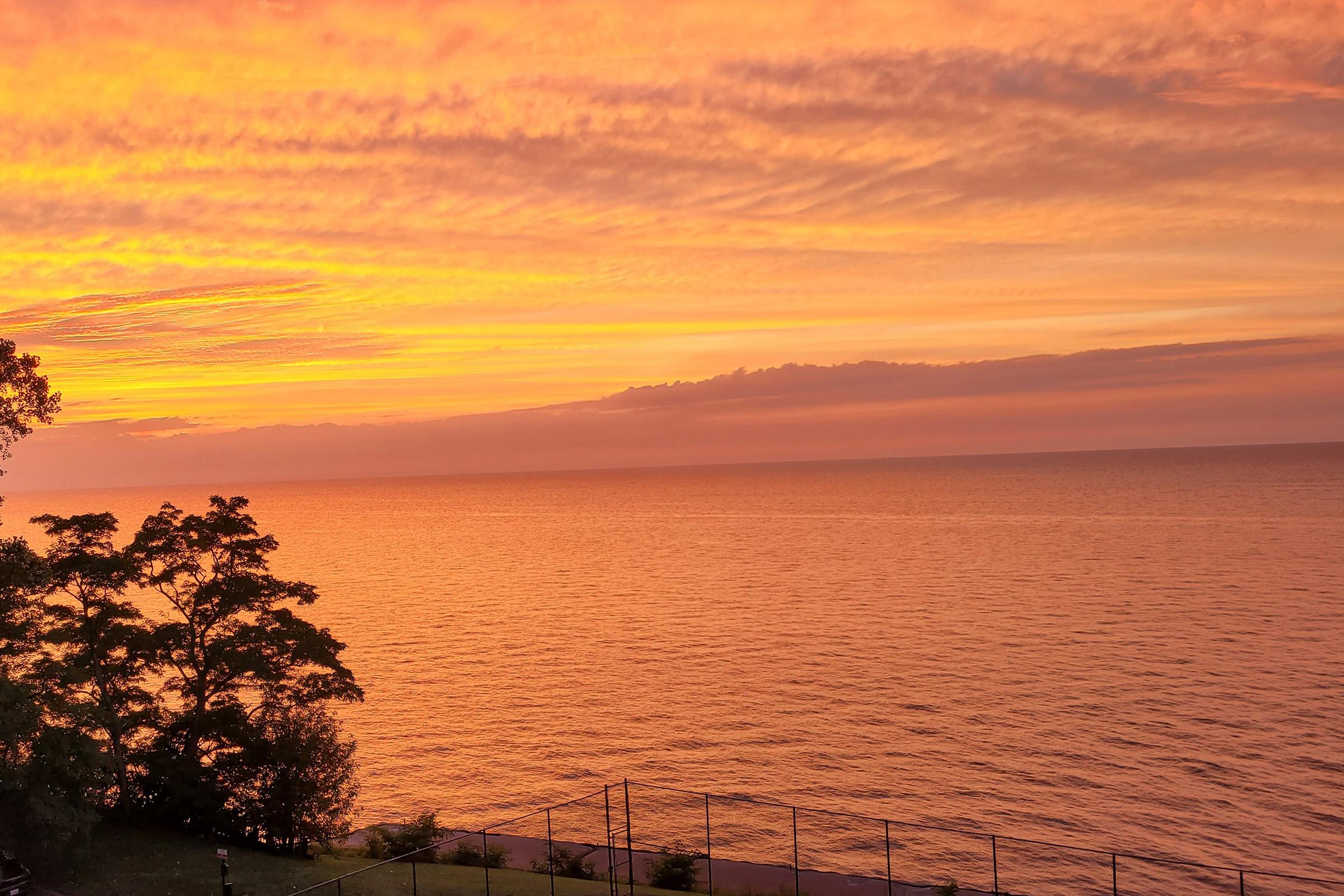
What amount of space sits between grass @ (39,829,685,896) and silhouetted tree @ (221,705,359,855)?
108cm

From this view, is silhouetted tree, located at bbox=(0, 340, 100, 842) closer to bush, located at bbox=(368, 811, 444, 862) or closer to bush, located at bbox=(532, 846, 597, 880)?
bush, located at bbox=(368, 811, 444, 862)

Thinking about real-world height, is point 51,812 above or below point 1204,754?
above

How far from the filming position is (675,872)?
3497cm

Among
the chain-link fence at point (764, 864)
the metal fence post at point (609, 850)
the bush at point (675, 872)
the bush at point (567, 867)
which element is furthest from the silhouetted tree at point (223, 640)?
the bush at point (675, 872)

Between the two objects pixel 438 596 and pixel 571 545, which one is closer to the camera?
pixel 438 596

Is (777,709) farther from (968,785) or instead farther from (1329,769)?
(1329,769)

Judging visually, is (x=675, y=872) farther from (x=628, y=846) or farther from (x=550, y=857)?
(x=628, y=846)

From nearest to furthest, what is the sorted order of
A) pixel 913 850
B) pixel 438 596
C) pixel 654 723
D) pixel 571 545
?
pixel 913 850 → pixel 654 723 → pixel 438 596 → pixel 571 545

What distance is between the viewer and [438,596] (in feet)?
414

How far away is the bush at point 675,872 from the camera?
34772 mm

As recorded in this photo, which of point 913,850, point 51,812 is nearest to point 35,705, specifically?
point 51,812

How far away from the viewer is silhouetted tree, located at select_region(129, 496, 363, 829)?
1547 inches

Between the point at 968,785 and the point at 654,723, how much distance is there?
2151 cm

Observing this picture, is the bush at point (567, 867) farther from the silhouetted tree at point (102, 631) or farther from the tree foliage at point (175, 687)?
the silhouetted tree at point (102, 631)
